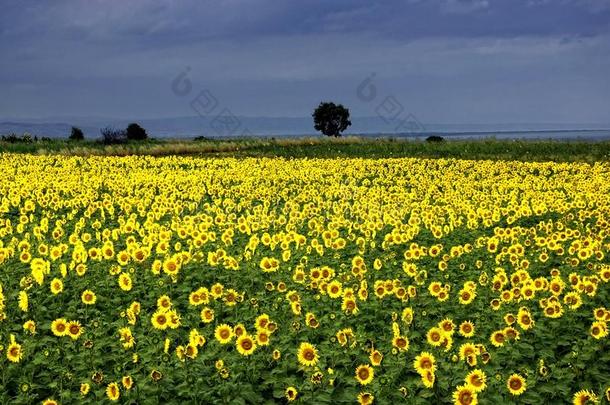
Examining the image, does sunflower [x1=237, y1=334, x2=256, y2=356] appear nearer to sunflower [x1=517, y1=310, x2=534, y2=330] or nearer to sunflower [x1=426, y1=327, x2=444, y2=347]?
sunflower [x1=426, y1=327, x2=444, y2=347]

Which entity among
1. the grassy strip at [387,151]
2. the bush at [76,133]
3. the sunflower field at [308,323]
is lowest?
the sunflower field at [308,323]

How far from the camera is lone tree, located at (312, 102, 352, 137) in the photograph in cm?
10212

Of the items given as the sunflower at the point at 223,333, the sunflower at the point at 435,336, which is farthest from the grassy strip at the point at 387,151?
the sunflower at the point at 223,333

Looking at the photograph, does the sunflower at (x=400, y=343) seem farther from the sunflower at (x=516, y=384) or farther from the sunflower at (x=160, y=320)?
the sunflower at (x=160, y=320)

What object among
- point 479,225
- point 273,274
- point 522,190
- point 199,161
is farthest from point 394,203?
point 199,161

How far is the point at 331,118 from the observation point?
4021 inches

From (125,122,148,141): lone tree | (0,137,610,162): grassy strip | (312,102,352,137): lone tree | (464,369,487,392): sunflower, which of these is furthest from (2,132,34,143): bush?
(464,369,487,392): sunflower

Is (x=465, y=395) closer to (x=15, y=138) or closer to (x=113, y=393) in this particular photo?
(x=113, y=393)

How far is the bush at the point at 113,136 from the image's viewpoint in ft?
177

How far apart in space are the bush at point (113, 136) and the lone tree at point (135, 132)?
111 inches

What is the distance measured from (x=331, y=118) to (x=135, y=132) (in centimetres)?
4630

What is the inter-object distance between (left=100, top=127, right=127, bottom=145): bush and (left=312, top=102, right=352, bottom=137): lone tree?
49442mm

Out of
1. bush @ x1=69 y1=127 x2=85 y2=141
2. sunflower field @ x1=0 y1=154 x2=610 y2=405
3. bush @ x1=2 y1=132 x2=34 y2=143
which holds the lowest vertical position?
sunflower field @ x1=0 y1=154 x2=610 y2=405

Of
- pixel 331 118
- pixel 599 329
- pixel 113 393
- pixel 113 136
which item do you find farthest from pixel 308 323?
pixel 331 118
